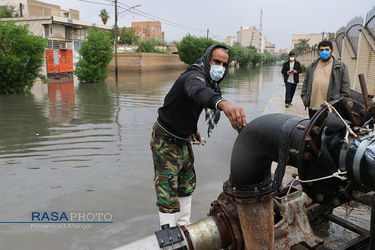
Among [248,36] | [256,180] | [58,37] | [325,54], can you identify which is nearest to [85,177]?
[256,180]

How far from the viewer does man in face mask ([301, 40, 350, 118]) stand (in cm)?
503

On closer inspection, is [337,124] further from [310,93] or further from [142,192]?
[310,93]

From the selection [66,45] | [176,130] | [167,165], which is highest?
[66,45]

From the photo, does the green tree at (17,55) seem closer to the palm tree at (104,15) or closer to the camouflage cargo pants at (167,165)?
the camouflage cargo pants at (167,165)

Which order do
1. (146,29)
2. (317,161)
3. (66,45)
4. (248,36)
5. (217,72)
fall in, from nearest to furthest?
(317,161), (217,72), (66,45), (146,29), (248,36)

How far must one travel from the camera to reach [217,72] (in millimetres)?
2559

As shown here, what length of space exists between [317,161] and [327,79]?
3835 mm

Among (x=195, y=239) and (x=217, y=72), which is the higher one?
(x=217, y=72)

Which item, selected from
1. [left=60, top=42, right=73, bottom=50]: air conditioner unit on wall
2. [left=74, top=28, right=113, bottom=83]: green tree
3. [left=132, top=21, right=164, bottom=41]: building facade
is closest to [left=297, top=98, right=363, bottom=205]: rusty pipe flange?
[left=74, top=28, right=113, bottom=83]: green tree

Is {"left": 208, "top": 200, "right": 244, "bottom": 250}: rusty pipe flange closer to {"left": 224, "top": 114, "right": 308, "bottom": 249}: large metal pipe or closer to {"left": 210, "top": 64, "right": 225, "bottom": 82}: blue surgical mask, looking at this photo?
{"left": 224, "top": 114, "right": 308, "bottom": 249}: large metal pipe

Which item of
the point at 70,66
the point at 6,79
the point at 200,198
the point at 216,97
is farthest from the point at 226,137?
the point at 70,66

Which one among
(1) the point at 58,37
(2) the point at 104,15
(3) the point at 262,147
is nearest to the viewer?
(3) the point at 262,147

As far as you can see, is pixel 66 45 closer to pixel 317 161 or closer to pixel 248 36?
pixel 317 161

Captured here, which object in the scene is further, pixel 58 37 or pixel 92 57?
pixel 58 37
